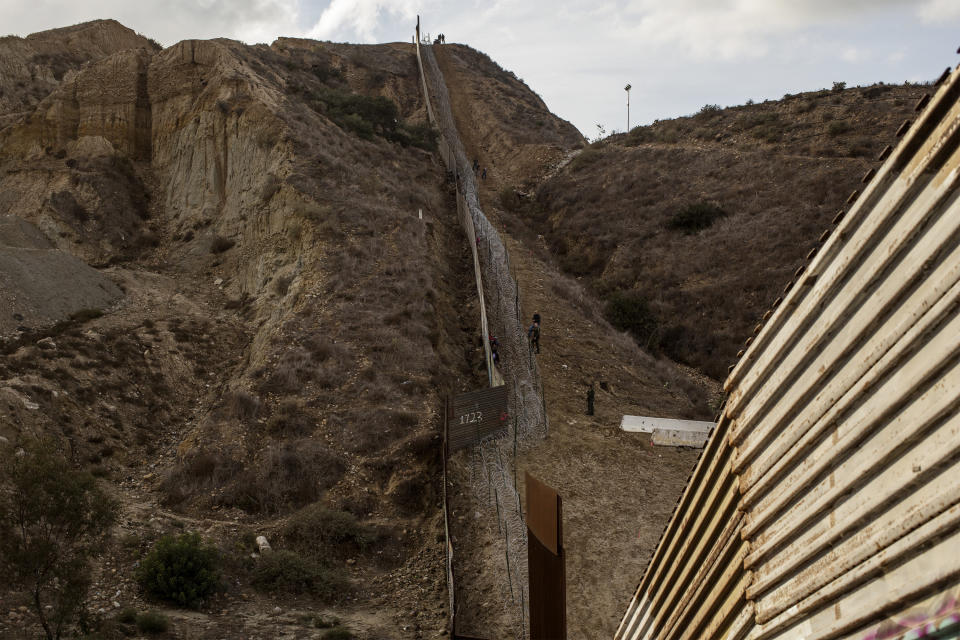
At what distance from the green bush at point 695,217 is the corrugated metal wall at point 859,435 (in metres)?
31.5

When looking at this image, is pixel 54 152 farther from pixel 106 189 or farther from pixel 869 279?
pixel 869 279

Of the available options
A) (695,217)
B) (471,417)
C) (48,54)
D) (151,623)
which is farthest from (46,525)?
(48,54)

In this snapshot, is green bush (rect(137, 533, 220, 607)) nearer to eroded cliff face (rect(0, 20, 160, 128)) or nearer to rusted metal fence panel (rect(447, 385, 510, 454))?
rusted metal fence panel (rect(447, 385, 510, 454))

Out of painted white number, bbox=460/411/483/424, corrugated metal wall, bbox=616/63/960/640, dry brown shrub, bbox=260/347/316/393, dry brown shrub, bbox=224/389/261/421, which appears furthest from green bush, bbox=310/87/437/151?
corrugated metal wall, bbox=616/63/960/640

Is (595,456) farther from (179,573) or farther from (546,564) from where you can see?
(546,564)

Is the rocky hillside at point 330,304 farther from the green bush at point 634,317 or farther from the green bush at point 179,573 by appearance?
the green bush at point 179,573

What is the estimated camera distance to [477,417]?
1744 cm

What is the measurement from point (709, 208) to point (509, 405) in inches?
843

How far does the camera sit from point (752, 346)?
5.29m

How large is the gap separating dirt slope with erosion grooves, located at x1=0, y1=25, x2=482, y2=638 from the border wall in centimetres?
107

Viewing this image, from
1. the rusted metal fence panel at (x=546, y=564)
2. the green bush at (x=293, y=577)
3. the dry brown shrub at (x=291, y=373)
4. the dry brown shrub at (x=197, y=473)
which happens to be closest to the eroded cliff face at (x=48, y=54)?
the dry brown shrub at (x=291, y=373)

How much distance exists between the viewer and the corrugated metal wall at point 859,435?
11.1ft

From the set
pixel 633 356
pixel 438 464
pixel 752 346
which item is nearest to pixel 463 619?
pixel 438 464

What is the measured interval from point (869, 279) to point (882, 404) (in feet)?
2.46
